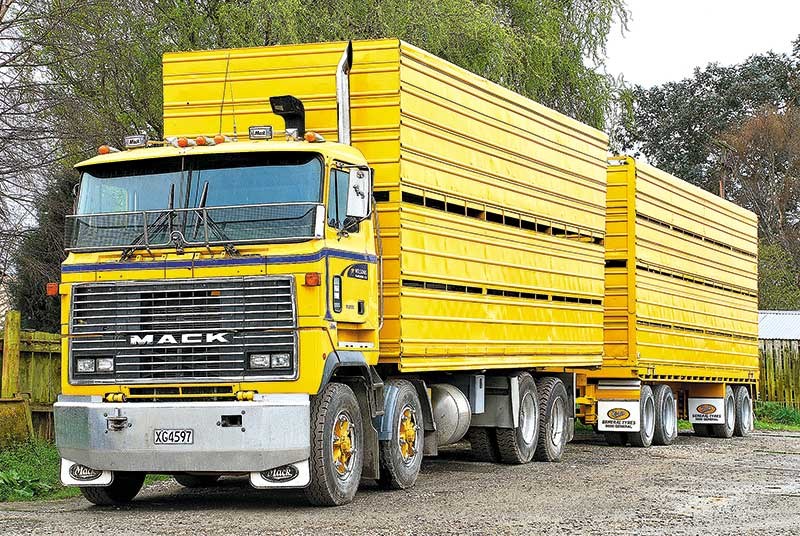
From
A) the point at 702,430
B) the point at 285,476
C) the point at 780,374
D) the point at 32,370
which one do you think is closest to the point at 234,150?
the point at 285,476

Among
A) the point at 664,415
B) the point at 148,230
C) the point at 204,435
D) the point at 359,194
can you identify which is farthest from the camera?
the point at 664,415

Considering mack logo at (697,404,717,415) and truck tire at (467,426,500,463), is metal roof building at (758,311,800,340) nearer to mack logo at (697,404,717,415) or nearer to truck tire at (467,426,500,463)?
mack logo at (697,404,717,415)

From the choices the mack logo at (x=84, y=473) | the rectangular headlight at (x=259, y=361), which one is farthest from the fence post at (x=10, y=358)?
the rectangular headlight at (x=259, y=361)

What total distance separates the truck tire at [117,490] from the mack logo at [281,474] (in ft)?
5.26

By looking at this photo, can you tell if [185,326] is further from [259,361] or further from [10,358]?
[10,358]

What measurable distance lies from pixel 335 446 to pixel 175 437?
152 centimetres

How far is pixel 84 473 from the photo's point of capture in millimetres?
11953

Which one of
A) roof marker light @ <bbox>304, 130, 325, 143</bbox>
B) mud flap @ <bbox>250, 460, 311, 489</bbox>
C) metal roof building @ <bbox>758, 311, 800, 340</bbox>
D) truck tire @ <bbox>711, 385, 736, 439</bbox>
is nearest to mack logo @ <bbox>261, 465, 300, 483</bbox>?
mud flap @ <bbox>250, 460, 311, 489</bbox>

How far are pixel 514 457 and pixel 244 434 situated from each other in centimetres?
642

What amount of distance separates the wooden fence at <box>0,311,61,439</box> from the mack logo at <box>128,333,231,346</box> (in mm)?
4019

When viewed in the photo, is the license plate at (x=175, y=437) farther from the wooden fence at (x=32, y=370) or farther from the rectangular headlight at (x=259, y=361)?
the wooden fence at (x=32, y=370)

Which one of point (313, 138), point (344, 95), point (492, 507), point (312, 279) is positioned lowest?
point (492, 507)

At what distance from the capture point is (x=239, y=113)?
1382 centimetres

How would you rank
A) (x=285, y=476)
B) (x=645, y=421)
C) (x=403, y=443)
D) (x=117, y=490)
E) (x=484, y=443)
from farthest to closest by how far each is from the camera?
(x=645, y=421) → (x=484, y=443) → (x=403, y=443) → (x=117, y=490) → (x=285, y=476)
